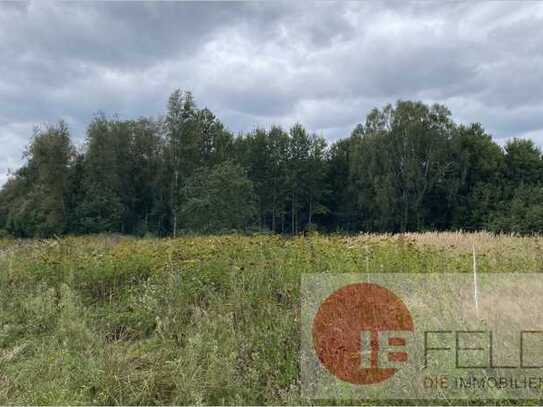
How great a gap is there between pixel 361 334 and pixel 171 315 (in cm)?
241

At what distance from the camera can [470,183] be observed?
42.7m

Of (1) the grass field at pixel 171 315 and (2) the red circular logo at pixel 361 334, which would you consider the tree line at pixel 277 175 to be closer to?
(1) the grass field at pixel 171 315

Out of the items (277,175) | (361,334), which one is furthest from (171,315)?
(277,175)

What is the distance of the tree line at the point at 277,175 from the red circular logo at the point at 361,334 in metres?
30.3

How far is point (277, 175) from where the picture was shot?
155 ft

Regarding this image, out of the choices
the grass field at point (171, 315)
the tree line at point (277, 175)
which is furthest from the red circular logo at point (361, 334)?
the tree line at point (277, 175)

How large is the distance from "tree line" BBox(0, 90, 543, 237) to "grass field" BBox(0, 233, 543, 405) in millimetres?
27532

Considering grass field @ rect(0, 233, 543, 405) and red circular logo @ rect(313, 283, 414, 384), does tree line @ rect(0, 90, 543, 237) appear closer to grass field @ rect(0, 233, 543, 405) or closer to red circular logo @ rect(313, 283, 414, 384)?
grass field @ rect(0, 233, 543, 405)

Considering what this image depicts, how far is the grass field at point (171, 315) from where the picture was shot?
3.70 meters

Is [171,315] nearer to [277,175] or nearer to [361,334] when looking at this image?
[361,334]

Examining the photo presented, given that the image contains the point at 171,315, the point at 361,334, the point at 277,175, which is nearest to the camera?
the point at 361,334

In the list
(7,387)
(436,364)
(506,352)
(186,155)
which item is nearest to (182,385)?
(7,387)

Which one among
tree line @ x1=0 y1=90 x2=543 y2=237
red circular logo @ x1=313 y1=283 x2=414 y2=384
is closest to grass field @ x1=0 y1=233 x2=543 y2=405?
red circular logo @ x1=313 y1=283 x2=414 y2=384

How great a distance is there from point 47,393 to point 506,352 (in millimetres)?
3964
